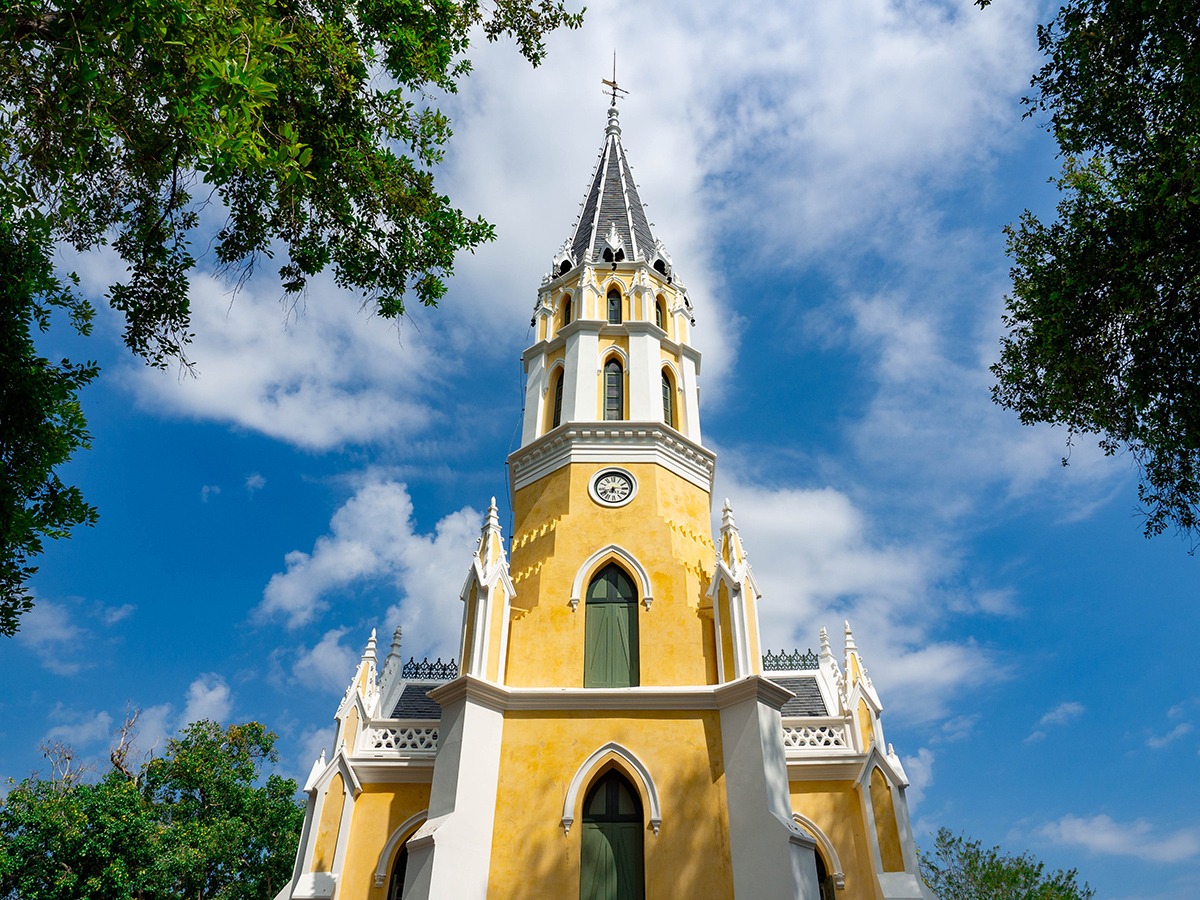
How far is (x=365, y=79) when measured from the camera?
810cm

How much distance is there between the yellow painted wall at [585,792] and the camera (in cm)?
1205

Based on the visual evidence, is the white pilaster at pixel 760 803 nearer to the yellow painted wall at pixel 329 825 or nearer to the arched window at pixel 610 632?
the arched window at pixel 610 632

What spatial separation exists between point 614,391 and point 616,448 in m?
1.97

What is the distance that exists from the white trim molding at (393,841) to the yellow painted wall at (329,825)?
0.80m

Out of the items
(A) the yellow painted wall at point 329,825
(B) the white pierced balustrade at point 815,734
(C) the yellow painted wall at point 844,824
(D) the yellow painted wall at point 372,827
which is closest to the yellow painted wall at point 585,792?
(B) the white pierced balustrade at point 815,734

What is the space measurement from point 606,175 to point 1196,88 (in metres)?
20.7

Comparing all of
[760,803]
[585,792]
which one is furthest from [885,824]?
[585,792]

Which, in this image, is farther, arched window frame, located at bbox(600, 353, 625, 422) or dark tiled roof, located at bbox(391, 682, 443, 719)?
arched window frame, located at bbox(600, 353, 625, 422)

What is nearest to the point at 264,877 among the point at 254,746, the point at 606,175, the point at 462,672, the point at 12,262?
the point at 254,746

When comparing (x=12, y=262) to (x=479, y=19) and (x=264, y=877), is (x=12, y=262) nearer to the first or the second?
(x=479, y=19)

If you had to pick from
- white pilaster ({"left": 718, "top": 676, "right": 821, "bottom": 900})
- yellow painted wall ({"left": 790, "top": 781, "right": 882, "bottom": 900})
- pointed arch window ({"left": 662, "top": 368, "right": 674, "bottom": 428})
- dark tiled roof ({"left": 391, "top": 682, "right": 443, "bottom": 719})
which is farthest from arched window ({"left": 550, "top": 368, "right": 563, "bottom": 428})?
yellow painted wall ({"left": 790, "top": 781, "right": 882, "bottom": 900})

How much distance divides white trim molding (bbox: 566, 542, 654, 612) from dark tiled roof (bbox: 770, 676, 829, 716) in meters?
4.38

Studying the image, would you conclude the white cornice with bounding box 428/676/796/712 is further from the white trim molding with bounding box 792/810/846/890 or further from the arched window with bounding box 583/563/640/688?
the white trim molding with bounding box 792/810/846/890

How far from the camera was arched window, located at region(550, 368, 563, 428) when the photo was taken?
18688 mm
